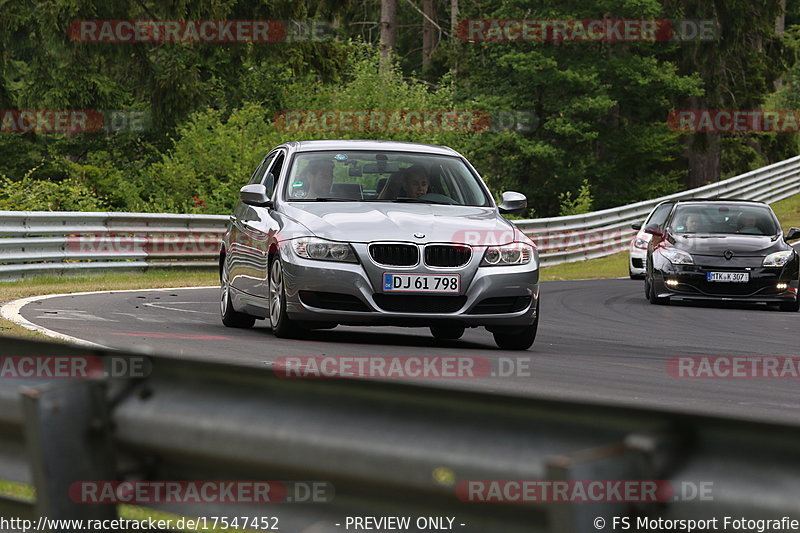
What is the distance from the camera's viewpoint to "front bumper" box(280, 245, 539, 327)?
10.7m

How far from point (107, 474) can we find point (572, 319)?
510 inches

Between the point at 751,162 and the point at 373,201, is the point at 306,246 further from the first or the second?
the point at 751,162

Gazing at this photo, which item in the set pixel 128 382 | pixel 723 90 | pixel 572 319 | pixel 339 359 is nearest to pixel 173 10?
pixel 572 319

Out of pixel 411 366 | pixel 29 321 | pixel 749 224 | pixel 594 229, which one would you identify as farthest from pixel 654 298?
pixel 594 229

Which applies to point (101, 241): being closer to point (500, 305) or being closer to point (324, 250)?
point (324, 250)

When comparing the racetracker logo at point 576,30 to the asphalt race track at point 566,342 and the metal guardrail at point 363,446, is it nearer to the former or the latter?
the asphalt race track at point 566,342

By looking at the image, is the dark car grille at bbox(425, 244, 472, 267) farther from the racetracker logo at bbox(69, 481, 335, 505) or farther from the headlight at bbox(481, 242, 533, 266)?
the racetracker logo at bbox(69, 481, 335, 505)

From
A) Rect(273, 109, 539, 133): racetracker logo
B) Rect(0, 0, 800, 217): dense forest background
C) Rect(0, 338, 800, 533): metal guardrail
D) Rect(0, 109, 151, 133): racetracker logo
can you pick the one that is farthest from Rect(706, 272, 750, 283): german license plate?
Rect(0, 109, 151, 133): racetracker logo

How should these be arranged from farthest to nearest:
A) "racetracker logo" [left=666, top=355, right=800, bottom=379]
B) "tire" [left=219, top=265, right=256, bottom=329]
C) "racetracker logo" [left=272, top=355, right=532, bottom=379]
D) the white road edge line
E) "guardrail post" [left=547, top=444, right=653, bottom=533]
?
"tire" [left=219, top=265, right=256, bottom=329], the white road edge line, "racetracker logo" [left=666, top=355, right=800, bottom=379], "racetracker logo" [left=272, top=355, right=532, bottom=379], "guardrail post" [left=547, top=444, right=653, bottom=533]

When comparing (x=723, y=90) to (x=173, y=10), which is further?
(x=723, y=90)

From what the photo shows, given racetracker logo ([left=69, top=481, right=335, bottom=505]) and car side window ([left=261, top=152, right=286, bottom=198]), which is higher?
racetracker logo ([left=69, top=481, right=335, bottom=505])

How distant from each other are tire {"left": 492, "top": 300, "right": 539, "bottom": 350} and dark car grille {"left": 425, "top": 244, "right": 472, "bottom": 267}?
0.90 metres

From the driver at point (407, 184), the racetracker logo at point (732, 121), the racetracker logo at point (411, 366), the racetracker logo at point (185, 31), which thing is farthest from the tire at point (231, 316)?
the racetracker logo at point (732, 121)

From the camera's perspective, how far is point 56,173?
139ft
